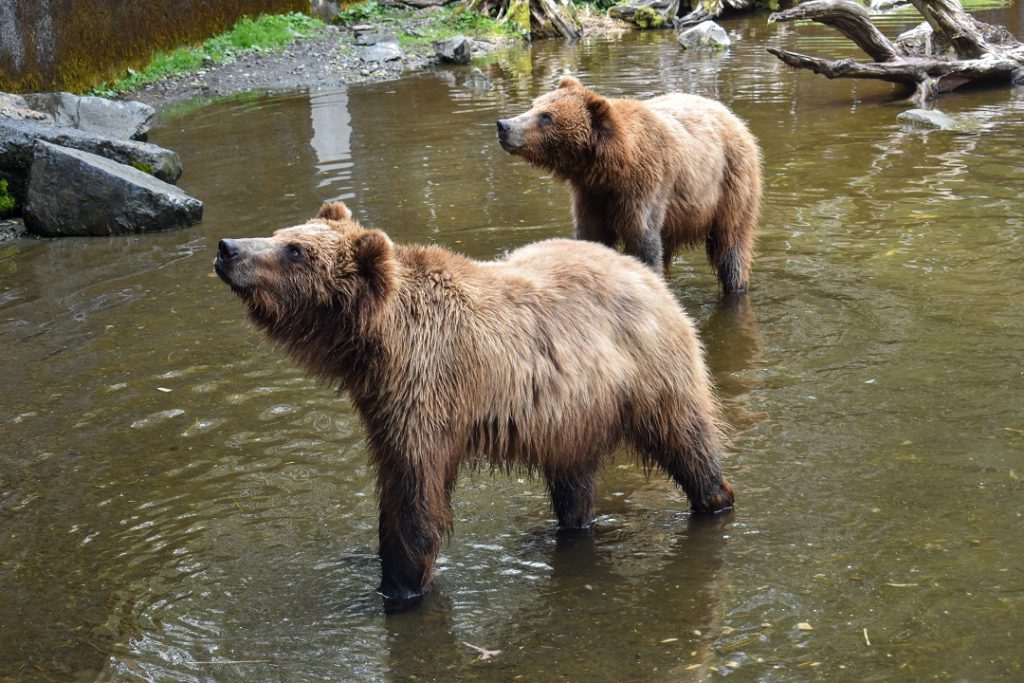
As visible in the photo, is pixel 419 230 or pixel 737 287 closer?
pixel 737 287

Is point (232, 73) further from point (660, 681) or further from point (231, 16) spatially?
point (660, 681)

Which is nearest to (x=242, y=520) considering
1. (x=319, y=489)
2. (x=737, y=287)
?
(x=319, y=489)

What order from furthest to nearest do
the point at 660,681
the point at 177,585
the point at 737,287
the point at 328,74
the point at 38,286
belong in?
the point at 328,74, the point at 38,286, the point at 737,287, the point at 177,585, the point at 660,681

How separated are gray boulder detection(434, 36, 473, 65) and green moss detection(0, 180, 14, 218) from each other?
1153cm

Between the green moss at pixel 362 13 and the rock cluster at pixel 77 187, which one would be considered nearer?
the rock cluster at pixel 77 187

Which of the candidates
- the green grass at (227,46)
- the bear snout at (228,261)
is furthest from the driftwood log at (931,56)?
the bear snout at (228,261)

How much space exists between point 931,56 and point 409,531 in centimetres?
1393

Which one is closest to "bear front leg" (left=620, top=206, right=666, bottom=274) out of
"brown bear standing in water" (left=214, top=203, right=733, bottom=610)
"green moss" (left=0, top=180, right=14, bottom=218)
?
"brown bear standing in water" (left=214, top=203, right=733, bottom=610)

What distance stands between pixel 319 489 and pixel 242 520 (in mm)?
478

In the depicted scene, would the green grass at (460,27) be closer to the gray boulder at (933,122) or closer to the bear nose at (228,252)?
the gray boulder at (933,122)

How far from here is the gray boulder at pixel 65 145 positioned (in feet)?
38.5

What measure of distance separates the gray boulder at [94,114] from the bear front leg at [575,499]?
10.5 m

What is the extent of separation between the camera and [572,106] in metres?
7.62

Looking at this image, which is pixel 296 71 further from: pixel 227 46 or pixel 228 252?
pixel 228 252
